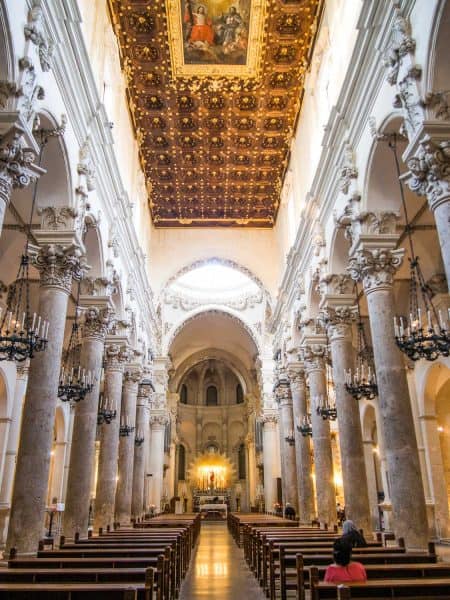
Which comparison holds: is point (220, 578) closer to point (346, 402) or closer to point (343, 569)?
point (346, 402)

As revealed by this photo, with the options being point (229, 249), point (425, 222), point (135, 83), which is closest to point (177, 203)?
point (229, 249)

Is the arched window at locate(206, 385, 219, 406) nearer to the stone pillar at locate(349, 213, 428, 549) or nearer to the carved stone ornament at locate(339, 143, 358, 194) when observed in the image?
the carved stone ornament at locate(339, 143, 358, 194)

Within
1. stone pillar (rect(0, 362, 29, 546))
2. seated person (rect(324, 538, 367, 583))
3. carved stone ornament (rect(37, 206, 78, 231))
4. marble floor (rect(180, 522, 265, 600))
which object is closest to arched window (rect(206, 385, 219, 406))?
stone pillar (rect(0, 362, 29, 546))

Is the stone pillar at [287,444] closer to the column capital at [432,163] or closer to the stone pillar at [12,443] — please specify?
the stone pillar at [12,443]

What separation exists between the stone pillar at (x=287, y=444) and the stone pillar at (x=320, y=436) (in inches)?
178

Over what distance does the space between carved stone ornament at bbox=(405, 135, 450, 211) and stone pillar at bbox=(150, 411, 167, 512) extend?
22706mm

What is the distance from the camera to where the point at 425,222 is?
40.8 feet

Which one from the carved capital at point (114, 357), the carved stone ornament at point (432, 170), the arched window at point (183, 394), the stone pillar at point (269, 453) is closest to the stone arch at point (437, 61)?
the carved stone ornament at point (432, 170)

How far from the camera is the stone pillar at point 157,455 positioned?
89.0 ft

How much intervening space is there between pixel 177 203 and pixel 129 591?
20.9 metres

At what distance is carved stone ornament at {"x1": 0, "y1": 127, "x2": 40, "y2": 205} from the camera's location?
22.6ft

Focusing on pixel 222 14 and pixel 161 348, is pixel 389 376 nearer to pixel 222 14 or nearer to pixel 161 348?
pixel 222 14

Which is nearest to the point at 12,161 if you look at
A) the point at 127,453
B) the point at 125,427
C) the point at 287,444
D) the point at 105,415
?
the point at 105,415

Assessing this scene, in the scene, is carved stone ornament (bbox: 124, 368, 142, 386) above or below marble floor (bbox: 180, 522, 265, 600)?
above
